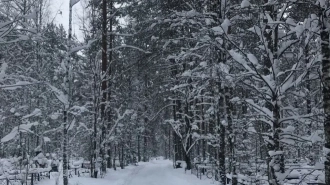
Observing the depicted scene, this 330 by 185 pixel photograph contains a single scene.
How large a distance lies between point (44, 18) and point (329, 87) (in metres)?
23.2

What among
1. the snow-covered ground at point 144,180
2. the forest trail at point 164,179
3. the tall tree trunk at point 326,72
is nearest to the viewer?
the tall tree trunk at point 326,72

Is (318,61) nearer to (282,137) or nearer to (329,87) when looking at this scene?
(329,87)

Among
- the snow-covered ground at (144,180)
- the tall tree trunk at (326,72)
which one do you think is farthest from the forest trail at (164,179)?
the tall tree trunk at (326,72)

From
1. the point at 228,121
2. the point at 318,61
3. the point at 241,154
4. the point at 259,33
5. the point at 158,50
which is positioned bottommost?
the point at 241,154

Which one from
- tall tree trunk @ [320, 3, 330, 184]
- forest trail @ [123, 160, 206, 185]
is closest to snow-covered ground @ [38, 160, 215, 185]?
forest trail @ [123, 160, 206, 185]

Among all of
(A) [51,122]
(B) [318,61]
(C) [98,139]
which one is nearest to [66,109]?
(C) [98,139]

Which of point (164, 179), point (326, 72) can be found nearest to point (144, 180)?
point (164, 179)

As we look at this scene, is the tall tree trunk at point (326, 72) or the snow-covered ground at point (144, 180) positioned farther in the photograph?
the snow-covered ground at point (144, 180)

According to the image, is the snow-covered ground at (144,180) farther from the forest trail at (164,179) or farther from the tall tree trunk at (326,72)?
the tall tree trunk at (326,72)

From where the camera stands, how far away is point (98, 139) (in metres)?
16.7

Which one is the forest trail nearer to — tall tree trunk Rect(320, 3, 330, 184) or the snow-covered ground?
the snow-covered ground

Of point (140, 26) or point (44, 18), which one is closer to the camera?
point (140, 26)

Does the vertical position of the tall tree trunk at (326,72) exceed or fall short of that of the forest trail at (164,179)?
it exceeds it

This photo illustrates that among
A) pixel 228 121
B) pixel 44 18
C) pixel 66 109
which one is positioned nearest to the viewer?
pixel 228 121
